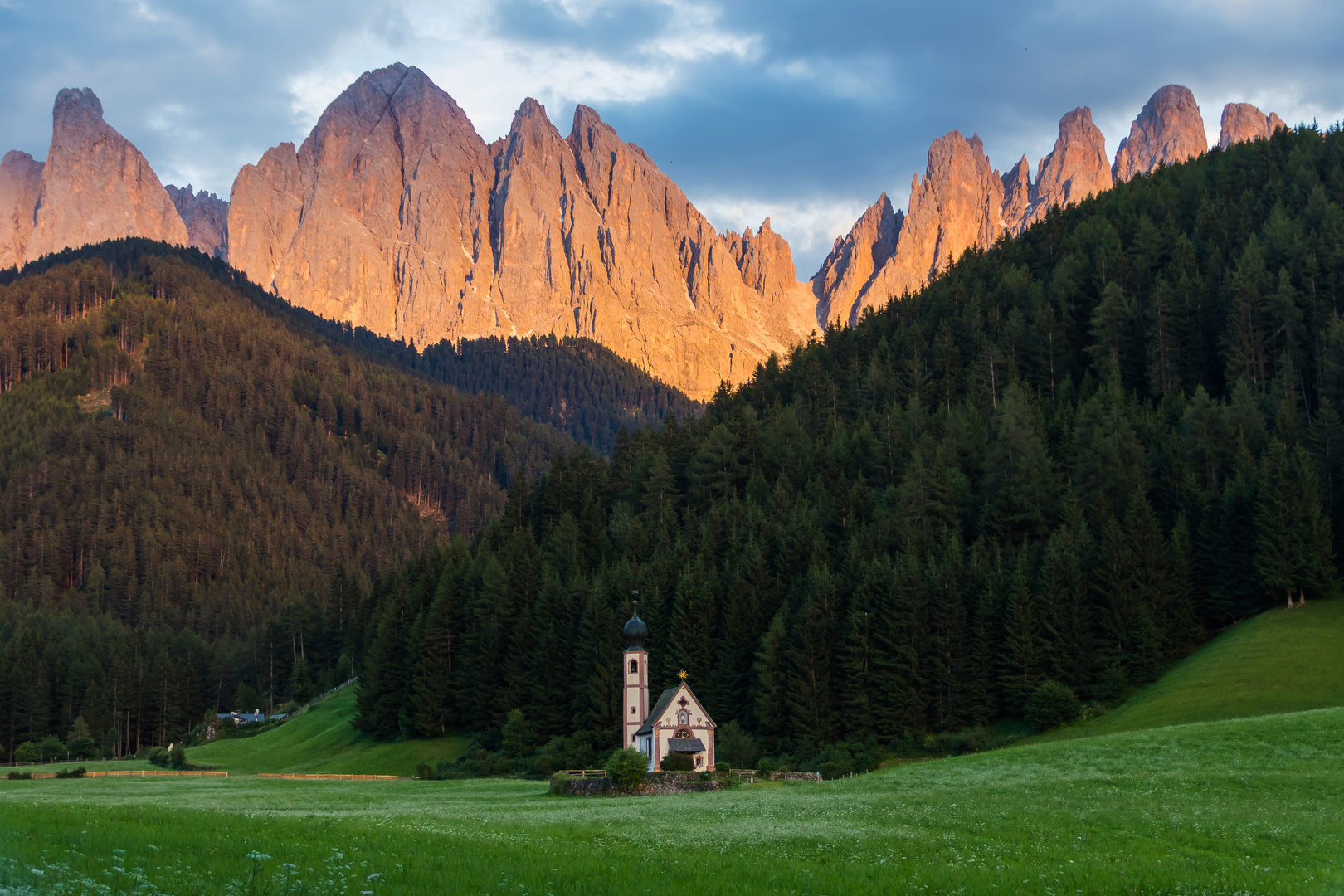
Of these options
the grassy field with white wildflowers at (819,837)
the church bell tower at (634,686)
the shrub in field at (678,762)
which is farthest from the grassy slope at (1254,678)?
the church bell tower at (634,686)

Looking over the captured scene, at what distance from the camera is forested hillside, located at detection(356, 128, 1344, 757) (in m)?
75.1

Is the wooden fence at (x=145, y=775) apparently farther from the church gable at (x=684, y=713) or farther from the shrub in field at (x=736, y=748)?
the shrub in field at (x=736, y=748)

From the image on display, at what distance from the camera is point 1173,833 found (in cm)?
2684

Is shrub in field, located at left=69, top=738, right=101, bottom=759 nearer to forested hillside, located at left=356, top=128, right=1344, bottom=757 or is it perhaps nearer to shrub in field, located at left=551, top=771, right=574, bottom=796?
forested hillside, located at left=356, top=128, right=1344, bottom=757

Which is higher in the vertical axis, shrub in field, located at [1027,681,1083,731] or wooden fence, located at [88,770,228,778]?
shrub in field, located at [1027,681,1083,731]

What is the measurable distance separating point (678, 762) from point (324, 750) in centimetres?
5104

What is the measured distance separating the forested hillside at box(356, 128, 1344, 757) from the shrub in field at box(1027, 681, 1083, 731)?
3051 mm

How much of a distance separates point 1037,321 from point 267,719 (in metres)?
101

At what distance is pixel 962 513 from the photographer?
93.9 meters

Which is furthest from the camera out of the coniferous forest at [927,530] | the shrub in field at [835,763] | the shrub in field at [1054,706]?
the coniferous forest at [927,530]

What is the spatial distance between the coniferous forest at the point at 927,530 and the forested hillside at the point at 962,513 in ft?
0.94

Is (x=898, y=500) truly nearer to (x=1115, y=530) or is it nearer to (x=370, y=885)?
(x=1115, y=530)

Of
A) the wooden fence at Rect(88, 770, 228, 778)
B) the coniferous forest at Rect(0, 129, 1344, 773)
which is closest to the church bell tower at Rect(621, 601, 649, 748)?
the coniferous forest at Rect(0, 129, 1344, 773)

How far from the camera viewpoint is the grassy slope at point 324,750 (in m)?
91.1
